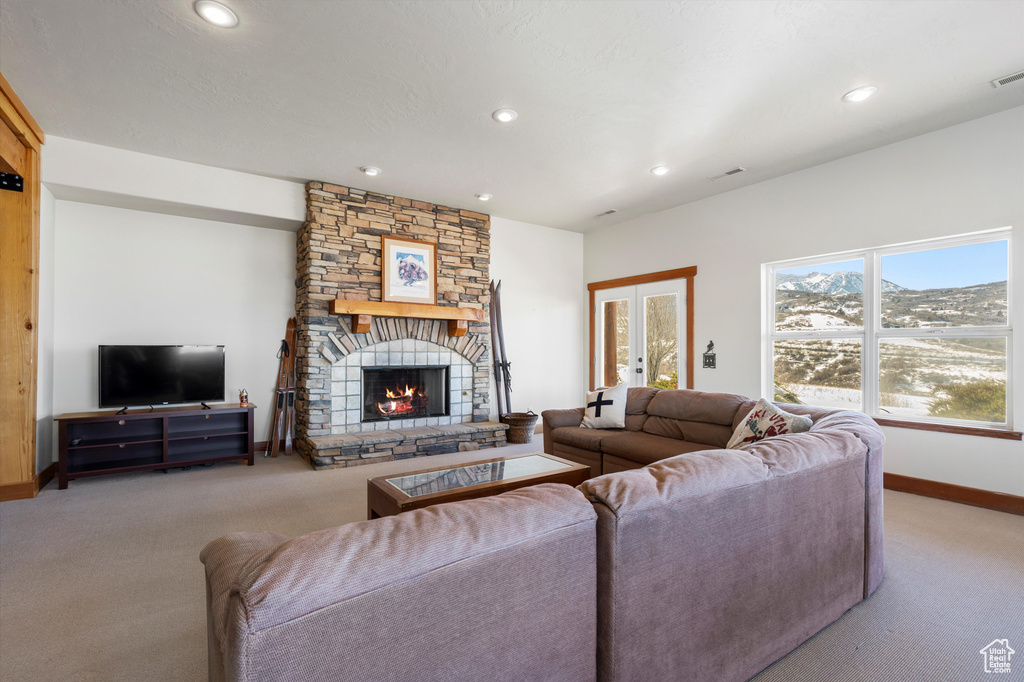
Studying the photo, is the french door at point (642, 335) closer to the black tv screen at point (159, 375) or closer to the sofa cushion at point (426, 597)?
the black tv screen at point (159, 375)

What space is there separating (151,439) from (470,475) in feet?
10.4

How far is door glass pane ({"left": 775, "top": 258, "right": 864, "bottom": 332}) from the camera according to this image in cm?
428

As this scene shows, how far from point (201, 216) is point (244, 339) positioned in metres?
1.25

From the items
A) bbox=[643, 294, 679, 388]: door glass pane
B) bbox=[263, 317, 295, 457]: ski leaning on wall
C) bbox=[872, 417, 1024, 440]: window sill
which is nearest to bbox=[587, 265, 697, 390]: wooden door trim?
bbox=[643, 294, 679, 388]: door glass pane

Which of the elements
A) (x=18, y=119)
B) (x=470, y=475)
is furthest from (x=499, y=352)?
(x=18, y=119)

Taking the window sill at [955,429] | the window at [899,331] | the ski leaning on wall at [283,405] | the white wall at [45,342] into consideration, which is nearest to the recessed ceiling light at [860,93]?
the window at [899,331]

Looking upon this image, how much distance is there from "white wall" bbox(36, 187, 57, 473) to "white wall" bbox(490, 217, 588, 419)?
4.17 metres

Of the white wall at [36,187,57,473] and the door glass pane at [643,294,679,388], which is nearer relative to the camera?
the white wall at [36,187,57,473]

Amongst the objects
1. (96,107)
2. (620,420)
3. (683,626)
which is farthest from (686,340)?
(96,107)

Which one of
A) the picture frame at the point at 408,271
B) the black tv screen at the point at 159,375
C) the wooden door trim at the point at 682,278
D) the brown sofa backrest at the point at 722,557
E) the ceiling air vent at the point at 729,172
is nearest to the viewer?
the brown sofa backrest at the point at 722,557

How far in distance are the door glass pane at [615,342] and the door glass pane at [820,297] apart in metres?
1.92

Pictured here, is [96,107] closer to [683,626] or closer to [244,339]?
[244,339]

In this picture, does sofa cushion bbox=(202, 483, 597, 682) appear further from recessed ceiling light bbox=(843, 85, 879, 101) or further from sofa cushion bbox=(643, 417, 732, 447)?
recessed ceiling light bbox=(843, 85, 879, 101)

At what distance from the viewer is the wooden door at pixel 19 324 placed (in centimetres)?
355
